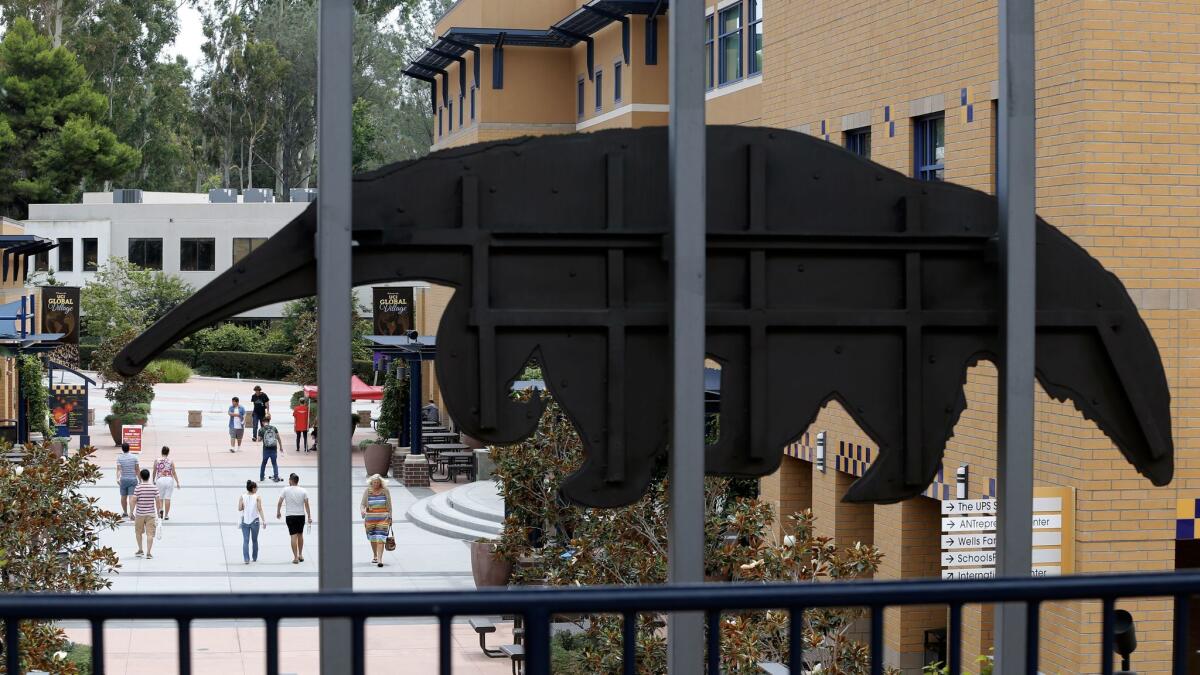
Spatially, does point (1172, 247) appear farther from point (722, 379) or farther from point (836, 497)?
point (722, 379)

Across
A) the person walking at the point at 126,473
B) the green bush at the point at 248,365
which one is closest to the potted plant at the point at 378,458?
the person walking at the point at 126,473

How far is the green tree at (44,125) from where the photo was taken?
223 ft

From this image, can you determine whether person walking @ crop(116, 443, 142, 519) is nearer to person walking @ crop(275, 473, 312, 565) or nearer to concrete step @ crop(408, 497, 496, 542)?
person walking @ crop(275, 473, 312, 565)

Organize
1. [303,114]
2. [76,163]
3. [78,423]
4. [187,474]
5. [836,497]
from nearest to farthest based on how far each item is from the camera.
Result: [836,497]
[187,474]
[78,423]
[76,163]
[303,114]

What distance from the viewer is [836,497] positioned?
1709cm

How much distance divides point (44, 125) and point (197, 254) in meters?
10.5

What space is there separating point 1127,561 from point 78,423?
108ft

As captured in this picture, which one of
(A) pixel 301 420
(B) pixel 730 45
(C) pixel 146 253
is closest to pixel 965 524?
(B) pixel 730 45

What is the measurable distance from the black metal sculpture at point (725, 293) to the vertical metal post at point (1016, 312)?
121 mm

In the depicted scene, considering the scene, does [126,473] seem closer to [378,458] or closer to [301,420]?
[378,458]

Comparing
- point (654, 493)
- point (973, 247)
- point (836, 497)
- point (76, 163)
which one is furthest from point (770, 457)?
point (76, 163)

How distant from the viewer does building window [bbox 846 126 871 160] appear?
55.2 feet

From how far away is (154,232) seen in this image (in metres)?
66.1

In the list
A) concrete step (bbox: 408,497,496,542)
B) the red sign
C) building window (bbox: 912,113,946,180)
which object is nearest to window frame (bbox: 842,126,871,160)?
building window (bbox: 912,113,946,180)
